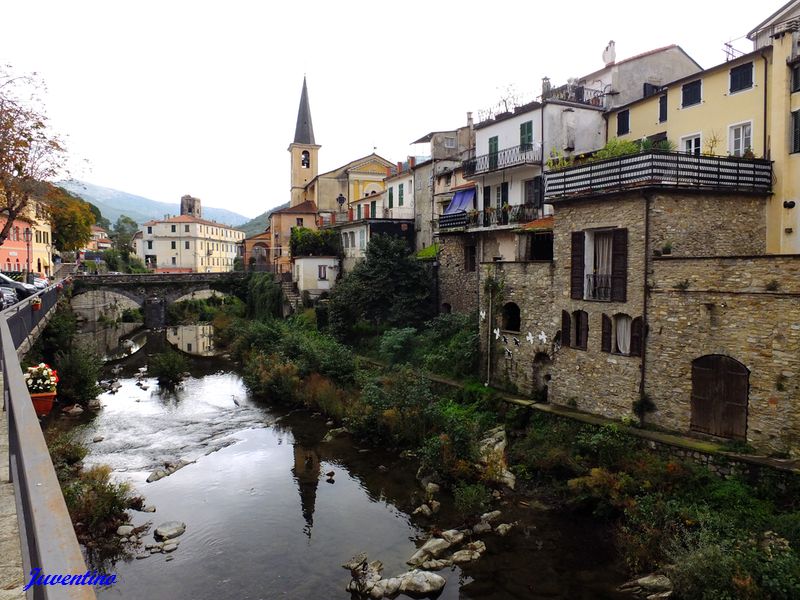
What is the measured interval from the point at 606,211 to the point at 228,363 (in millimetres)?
31909

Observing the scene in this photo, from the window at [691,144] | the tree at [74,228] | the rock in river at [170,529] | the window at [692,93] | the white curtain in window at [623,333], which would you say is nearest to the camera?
the rock in river at [170,529]

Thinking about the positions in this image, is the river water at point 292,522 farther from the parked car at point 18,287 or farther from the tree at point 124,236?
the tree at point 124,236

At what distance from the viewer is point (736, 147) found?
21.0 meters

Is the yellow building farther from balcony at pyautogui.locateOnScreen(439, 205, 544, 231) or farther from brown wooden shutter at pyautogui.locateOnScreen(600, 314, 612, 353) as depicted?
balcony at pyautogui.locateOnScreen(439, 205, 544, 231)

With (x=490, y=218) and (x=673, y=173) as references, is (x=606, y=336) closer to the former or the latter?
(x=673, y=173)

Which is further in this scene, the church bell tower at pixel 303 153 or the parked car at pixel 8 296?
the church bell tower at pixel 303 153

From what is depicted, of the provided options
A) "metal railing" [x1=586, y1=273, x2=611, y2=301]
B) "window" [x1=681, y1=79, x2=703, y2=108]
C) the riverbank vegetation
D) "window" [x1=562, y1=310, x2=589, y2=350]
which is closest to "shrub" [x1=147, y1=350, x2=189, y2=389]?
the riverbank vegetation

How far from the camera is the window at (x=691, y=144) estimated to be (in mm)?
22391

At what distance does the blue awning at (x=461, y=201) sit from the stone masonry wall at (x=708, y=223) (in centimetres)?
1554

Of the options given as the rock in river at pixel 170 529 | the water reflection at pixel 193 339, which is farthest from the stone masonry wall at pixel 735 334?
the water reflection at pixel 193 339

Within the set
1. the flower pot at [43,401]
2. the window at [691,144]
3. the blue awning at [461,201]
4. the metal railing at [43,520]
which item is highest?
the window at [691,144]

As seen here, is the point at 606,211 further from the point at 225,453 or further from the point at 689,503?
the point at 225,453

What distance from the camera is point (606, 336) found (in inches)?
778

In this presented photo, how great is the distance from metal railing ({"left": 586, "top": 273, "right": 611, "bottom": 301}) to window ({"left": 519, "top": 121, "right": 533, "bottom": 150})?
369 inches
